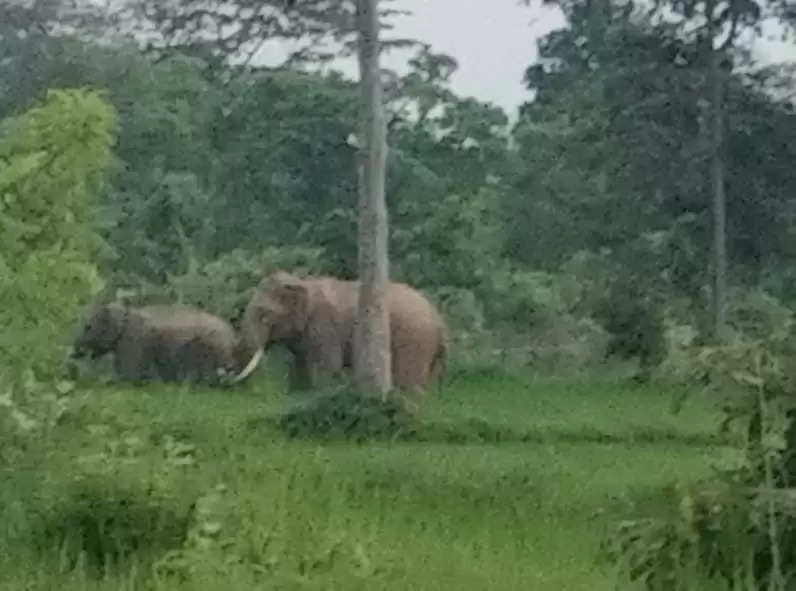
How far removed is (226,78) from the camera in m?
14.1

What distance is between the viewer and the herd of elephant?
14.2m

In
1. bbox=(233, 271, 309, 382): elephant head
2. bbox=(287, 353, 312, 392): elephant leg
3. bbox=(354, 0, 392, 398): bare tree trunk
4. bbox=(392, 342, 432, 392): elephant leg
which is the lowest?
bbox=(287, 353, 312, 392): elephant leg

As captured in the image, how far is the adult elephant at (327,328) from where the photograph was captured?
1412 cm

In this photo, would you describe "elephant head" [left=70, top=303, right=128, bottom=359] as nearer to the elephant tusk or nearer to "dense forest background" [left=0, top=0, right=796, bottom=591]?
"dense forest background" [left=0, top=0, right=796, bottom=591]

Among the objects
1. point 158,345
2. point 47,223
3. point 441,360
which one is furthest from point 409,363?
point 47,223

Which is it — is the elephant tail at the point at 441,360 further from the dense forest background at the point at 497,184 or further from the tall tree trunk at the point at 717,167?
the tall tree trunk at the point at 717,167

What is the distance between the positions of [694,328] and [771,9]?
2.76 m

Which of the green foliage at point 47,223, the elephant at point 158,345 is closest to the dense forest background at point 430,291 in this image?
the green foliage at point 47,223

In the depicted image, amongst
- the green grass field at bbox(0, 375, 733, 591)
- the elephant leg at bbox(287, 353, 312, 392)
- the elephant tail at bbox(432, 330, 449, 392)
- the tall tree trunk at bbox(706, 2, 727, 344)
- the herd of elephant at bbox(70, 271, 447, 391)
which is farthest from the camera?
the tall tree trunk at bbox(706, 2, 727, 344)

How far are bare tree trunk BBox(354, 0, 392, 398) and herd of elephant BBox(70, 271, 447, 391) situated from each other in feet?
5.41

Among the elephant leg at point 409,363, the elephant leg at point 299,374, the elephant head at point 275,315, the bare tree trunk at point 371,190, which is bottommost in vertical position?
the elephant leg at point 299,374

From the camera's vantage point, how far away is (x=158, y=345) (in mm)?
15531

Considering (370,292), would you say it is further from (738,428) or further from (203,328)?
(738,428)

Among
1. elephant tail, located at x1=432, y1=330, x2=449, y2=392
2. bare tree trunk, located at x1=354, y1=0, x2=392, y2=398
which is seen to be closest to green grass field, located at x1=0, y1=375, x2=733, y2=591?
bare tree trunk, located at x1=354, y1=0, x2=392, y2=398
